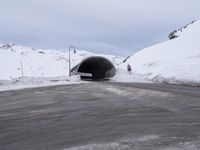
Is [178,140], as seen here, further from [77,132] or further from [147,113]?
[147,113]

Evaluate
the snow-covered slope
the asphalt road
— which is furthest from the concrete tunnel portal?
the snow-covered slope

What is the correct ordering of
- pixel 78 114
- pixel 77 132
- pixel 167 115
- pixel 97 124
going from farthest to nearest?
pixel 78 114 → pixel 167 115 → pixel 97 124 → pixel 77 132

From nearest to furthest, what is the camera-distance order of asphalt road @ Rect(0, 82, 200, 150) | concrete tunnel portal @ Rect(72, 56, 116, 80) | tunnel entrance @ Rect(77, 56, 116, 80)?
1. asphalt road @ Rect(0, 82, 200, 150)
2. concrete tunnel portal @ Rect(72, 56, 116, 80)
3. tunnel entrance @ Rect(77, 56, 116, 80)

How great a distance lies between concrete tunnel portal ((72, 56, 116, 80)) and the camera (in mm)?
46031

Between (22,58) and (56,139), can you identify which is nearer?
(56,139)

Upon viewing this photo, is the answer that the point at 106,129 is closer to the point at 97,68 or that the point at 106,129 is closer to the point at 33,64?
the point at 97,68

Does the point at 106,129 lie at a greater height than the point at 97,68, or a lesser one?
lesser

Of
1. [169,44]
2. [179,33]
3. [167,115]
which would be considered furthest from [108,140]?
[179,33]

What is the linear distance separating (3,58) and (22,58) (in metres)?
8.35

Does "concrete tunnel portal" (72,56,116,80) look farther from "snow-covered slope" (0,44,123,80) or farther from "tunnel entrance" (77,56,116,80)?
"snow-covered slope" (0,44,123,80)

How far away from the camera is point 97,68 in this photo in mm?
54781

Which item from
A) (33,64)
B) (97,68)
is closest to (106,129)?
(97,68)

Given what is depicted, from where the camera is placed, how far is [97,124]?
9.31 m

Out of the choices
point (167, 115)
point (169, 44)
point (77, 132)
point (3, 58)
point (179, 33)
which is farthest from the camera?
point (3, 58)
